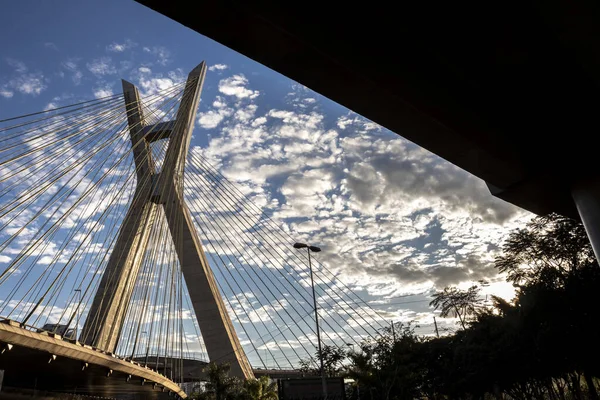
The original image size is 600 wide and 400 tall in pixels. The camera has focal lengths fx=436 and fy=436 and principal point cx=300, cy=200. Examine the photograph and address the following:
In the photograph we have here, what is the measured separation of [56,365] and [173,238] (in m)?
12.8

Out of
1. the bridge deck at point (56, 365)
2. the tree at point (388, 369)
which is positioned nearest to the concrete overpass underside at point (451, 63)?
the bridge deck at point (56, 365)

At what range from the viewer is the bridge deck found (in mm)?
14328

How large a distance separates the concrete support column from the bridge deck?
15.2 m

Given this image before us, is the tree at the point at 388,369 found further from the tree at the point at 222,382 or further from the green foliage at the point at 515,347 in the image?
the tree at the point at 222,382

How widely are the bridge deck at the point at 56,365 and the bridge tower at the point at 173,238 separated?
3359mm

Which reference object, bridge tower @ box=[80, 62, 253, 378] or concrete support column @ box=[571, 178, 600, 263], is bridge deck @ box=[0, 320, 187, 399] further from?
concrete support column @ box=[571, 178, 600, 263]

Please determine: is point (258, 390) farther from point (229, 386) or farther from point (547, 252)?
point (547, 252)

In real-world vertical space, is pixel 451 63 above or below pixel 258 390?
above

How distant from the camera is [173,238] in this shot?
99.6ft

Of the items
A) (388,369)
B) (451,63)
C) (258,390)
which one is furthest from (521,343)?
(451,63)

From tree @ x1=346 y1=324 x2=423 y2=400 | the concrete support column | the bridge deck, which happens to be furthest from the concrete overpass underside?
tree @ x1=346 y1=324 x2=423 y2=400

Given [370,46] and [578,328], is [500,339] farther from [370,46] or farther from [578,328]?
[370,46]

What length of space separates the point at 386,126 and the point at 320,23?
1.86 metres

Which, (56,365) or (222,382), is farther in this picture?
(222,382)
